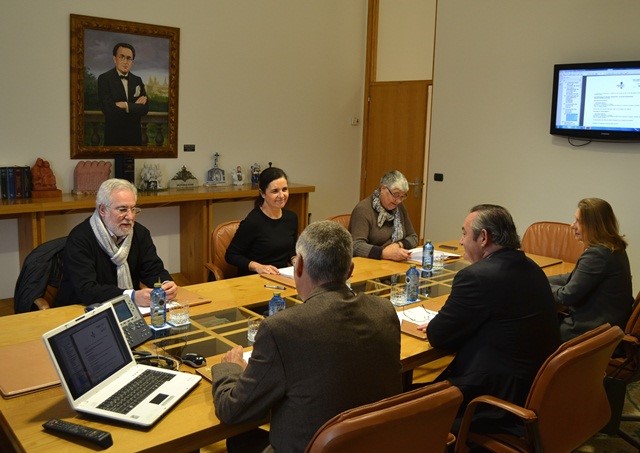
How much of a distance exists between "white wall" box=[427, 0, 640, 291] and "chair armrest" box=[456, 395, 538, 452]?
360cm

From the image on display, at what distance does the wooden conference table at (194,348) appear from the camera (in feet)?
5.80

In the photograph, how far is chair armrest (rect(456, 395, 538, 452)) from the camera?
215 centimetres

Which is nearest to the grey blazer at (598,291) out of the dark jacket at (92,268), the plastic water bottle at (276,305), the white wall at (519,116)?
the plastic water bottle at (276,305)

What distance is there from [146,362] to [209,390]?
1.05 feet

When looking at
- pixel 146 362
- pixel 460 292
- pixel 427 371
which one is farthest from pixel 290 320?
pixel 427 371

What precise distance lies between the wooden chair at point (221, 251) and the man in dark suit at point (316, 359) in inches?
86.0

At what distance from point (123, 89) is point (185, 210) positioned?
125 cm

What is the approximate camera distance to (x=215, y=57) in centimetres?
642

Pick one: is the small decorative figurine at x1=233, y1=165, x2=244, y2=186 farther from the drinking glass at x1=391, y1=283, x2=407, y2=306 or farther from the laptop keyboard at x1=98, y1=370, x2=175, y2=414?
the laptop keyboard at x1=98, y1=370, x2=175, y2=414

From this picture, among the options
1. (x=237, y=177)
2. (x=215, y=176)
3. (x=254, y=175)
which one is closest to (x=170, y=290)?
(x=215, y=176)

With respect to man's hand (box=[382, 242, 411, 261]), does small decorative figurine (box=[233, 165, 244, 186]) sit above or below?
above

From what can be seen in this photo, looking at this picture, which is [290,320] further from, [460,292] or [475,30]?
[475,30]

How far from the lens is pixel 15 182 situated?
514cm

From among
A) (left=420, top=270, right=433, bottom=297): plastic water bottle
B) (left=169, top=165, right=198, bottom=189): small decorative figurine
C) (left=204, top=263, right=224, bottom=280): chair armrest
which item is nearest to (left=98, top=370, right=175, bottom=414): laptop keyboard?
(left=420, top=270, right=433, bottom=297): plastic water bottle
